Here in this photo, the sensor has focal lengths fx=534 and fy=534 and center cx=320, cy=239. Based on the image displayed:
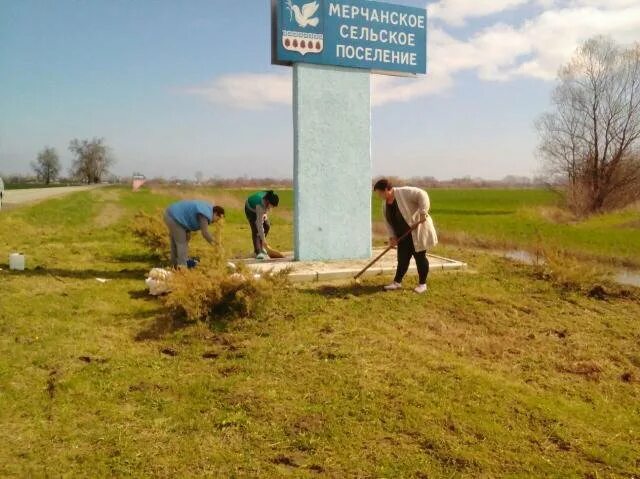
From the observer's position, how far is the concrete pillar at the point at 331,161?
824cm

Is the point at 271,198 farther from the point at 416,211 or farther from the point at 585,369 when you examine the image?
the point at 585,369

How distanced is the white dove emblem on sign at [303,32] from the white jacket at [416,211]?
2939mm

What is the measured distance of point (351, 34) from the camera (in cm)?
841

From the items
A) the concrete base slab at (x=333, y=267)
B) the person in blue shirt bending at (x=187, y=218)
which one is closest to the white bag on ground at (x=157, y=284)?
the person in blue shirt bending at (x=187, y=218)

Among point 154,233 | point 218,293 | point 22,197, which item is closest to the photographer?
point 218,293

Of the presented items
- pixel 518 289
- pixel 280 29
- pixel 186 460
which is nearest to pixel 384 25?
pixel 280 29

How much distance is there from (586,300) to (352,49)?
506 cm

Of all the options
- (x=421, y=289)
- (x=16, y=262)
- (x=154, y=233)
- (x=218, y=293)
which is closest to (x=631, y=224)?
(x=421, y=289)

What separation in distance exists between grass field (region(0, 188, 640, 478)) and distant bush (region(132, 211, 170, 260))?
7.02ft

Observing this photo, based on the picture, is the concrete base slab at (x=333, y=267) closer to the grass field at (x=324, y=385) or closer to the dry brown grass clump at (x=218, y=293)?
the grass field at (x=324, y=385)

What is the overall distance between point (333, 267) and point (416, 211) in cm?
191

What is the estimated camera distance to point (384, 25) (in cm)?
862

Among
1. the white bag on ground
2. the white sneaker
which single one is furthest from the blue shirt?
the white sneaker

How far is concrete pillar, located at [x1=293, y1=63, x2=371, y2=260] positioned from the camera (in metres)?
8.24
